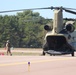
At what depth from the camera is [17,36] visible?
118 metres

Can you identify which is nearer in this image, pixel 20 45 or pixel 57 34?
pixel 57 34

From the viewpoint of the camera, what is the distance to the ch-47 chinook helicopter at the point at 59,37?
30.7 meters

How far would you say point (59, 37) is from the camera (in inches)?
1260

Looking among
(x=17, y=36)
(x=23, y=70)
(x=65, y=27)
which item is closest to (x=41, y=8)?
(x=65, y=27)

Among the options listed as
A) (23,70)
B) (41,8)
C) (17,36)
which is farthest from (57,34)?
(17,36)

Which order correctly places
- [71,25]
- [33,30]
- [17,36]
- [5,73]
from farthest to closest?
[33,30]
[17,36]
[71,25]
[5,73]

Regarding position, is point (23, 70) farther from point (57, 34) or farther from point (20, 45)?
point (20, 45)

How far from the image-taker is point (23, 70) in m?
16.0

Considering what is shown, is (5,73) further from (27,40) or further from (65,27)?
(27,40)

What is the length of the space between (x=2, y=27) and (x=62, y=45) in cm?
8679

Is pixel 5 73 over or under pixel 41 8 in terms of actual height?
under

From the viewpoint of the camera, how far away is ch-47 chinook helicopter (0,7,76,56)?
30672 mm

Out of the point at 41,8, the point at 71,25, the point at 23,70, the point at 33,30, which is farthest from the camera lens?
the point at 33,30

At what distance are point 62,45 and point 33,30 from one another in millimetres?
97132
